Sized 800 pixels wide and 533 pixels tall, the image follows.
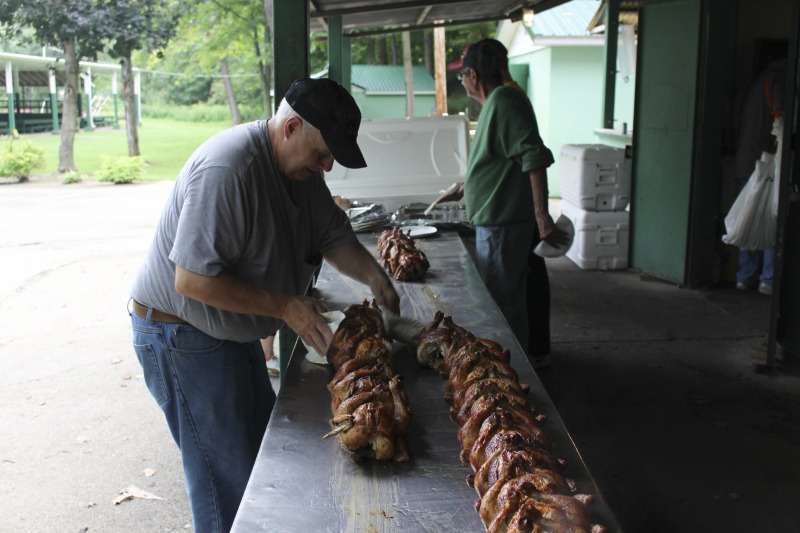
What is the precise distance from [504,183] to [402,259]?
1.27 m

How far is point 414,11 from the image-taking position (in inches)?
393

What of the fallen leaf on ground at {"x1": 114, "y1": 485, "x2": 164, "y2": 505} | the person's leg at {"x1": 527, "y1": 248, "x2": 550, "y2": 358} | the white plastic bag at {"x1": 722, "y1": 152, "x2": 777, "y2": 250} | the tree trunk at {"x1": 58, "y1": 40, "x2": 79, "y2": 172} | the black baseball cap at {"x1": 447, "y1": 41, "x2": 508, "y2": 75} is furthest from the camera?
the tree trunk at {"x1": 58, "y1": 40, "x2": 79, "y2": 172}

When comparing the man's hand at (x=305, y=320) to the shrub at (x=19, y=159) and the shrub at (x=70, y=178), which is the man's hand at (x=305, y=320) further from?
the shrub at (x=19, y=159)

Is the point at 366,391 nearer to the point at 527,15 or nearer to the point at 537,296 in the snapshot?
the point at 537,296

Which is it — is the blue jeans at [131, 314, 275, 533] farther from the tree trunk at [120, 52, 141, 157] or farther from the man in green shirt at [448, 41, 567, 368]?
the tree trunk at [120, 52, 141, 157]

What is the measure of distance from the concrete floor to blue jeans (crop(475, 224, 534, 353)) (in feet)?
2.85

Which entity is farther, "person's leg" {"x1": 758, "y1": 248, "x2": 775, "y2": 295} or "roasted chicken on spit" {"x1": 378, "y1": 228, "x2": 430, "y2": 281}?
"person's leg" {"x1": 758, "y1": 248, "x2": 775, "y2": 295}

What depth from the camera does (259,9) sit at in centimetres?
2269

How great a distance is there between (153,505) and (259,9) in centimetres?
2028

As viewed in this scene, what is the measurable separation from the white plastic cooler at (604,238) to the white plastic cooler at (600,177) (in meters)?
0.12

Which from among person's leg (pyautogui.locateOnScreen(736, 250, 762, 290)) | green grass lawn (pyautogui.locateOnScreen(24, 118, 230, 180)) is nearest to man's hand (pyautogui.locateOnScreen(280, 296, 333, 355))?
person's leg (pyautogui.locateOnScreen(736, 250, 762, 290))

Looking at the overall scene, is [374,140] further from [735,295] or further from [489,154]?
[735,295]

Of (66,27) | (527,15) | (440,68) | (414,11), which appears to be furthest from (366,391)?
(66,27)

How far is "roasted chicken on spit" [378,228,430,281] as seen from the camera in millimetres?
4664
